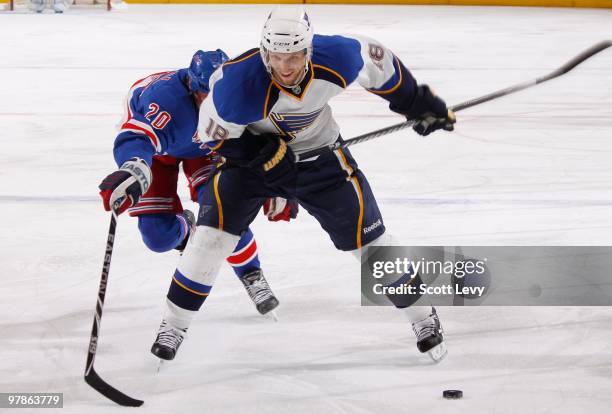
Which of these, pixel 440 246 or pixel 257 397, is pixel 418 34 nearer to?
pixel 440 246

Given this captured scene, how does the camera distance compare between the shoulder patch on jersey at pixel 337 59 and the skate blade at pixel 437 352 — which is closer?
the shoulder patch on jersey at pixel 337 59

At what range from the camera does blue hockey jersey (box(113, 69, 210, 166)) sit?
2.88 metres

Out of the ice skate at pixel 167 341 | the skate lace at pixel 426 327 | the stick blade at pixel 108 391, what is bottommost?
the ice skate at pixel 167 341

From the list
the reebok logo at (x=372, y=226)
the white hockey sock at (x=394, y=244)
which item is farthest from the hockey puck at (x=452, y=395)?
the reebok logo at (x=372, y=226)

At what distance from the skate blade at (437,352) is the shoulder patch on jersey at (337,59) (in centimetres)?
82

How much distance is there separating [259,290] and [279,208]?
37 centimetres

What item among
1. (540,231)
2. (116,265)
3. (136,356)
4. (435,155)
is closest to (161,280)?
(116,265)

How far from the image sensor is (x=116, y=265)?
372 centimetres

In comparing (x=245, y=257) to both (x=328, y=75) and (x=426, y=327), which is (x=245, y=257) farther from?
(x=328, y=75)

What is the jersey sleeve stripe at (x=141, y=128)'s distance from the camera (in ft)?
9.58

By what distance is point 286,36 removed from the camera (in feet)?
8.32

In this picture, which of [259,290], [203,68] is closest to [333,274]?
[259,290]

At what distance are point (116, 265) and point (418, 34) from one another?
7.66m

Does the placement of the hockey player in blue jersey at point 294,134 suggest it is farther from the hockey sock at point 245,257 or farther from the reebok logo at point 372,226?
the hockey sock at point 245,257
